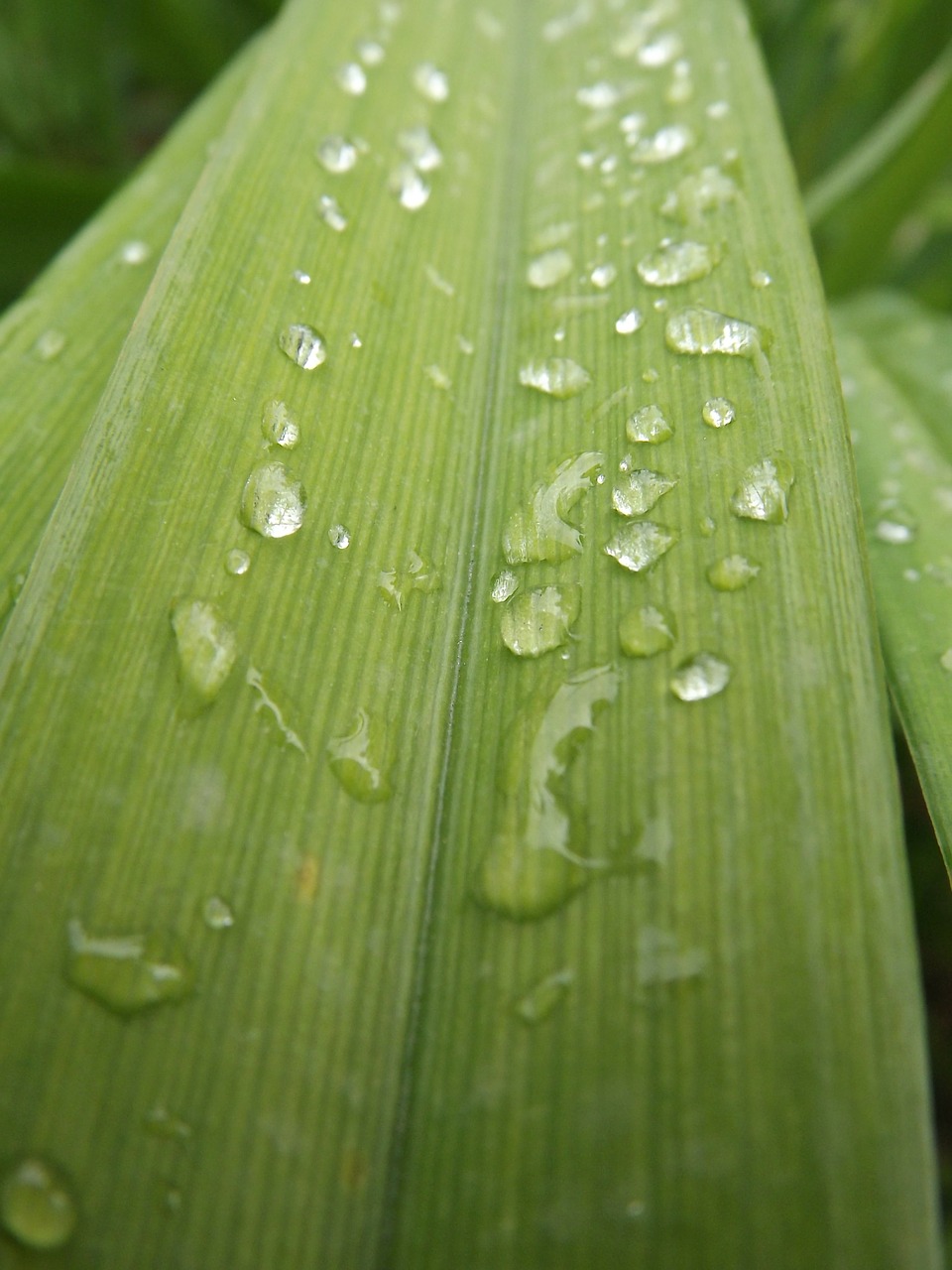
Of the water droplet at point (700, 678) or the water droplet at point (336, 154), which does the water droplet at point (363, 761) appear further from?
the water droplet at point (336, 154)

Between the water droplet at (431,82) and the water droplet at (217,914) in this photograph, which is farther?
the water droplet at (431,82)

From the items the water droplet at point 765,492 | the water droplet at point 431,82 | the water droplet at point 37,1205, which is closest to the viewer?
the water droplet at point 37,1205

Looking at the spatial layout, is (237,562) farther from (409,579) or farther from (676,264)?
(676,264)

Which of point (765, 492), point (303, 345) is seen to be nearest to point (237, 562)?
point (303, 345)

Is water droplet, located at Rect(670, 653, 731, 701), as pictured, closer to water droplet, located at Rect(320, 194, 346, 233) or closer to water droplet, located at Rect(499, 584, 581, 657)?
water droplet, located at Rect(499, 584, 581, 657)

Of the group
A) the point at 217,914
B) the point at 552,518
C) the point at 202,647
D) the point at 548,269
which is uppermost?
the point at 548,269

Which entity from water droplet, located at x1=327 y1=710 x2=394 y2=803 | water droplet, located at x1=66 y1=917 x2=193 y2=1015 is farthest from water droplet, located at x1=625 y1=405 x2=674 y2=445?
water droplet, located at x1=66 y1=917 x2=193 y2=1015

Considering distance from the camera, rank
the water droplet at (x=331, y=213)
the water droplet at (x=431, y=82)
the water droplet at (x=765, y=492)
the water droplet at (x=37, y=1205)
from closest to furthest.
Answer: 1. the water droplet at (x=37, y=1205)
2. the water droplet at (x=765, y=492)
3. the water droplet at (x=331, y=213)
4. the water droplet at (x=431, y=82)

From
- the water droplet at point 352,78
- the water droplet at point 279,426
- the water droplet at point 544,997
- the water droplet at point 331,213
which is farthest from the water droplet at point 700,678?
the water droplet at point 352,78
